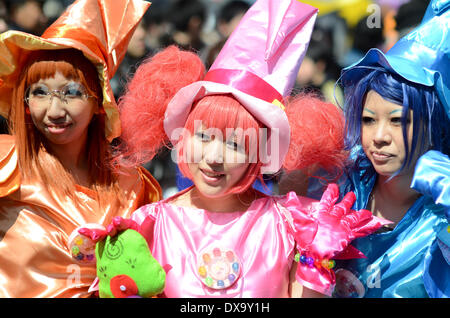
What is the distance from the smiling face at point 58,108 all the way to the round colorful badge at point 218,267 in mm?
635

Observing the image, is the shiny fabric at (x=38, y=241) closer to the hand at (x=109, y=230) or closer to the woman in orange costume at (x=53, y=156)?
the woman in orange costume at (x=53, y=156)

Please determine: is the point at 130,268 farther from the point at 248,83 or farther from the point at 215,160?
the point at 248,83

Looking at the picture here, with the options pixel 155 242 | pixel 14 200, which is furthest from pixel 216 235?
pixel 14 200

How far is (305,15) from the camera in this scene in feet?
6.01

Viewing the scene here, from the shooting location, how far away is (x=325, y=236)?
160 cm

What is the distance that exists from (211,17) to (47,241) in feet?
6.08

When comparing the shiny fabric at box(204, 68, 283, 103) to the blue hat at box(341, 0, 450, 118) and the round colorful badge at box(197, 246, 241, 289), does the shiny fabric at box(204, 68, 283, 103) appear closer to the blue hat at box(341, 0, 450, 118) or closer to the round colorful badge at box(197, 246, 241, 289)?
the blue hat at box(341, 0, 450, 118)

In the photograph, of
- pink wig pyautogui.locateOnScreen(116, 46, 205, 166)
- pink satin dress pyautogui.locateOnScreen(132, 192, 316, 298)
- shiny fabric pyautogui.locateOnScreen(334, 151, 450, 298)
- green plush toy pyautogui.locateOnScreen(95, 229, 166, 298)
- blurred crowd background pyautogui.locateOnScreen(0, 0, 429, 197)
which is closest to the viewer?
green plush toy pyautogui.locateOnScreen(95, 229, 166, 298)

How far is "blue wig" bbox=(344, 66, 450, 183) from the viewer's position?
5.80 ft

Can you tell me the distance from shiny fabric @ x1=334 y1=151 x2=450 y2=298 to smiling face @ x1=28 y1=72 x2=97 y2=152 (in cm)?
104

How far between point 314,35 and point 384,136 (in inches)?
66.7

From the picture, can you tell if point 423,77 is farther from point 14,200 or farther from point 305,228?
point 14,200

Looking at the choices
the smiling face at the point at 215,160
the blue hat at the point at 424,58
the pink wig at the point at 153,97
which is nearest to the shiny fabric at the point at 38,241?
the pink wig at the point at 153,97

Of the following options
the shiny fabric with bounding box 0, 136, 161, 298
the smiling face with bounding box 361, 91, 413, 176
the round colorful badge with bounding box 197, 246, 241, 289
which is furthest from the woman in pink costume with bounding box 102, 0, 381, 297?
the shiny fabric with bounding box 0, 136, 161, 298
